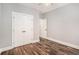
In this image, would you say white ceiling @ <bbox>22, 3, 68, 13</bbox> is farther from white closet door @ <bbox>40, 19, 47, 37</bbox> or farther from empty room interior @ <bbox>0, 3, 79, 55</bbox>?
white closet door @ <bbox>40, 19, 47, 37</bbox>

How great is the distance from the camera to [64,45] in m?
1.71

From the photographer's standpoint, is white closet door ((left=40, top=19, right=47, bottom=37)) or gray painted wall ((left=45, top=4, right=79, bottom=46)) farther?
white closet door ((left=40, top=19, right=47, bottom=37))

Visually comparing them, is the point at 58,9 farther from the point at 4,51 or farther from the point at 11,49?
the point at 4,51

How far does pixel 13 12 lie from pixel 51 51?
1101 millimetres

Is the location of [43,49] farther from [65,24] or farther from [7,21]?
[7,21]

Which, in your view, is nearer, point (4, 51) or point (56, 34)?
point (4, 51)

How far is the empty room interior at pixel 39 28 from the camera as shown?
1663 millimetres

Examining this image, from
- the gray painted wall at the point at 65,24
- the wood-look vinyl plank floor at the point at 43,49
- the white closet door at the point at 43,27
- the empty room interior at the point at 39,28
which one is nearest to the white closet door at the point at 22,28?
the empty room interior at the point at 39,28

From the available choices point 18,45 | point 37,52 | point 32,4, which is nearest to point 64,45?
point 37,52

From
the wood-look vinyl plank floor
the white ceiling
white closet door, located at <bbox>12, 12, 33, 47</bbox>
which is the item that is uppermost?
the white ceiling

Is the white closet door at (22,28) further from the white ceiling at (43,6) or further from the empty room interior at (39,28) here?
the white ceiling at (43,6)

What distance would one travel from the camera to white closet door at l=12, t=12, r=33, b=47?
1.71 metres

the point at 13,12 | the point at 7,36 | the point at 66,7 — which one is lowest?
the point at 7,36

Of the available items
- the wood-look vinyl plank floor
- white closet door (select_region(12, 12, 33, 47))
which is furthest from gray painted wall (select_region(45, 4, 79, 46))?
white closet door (select_region(12, 12, 33, 47))
